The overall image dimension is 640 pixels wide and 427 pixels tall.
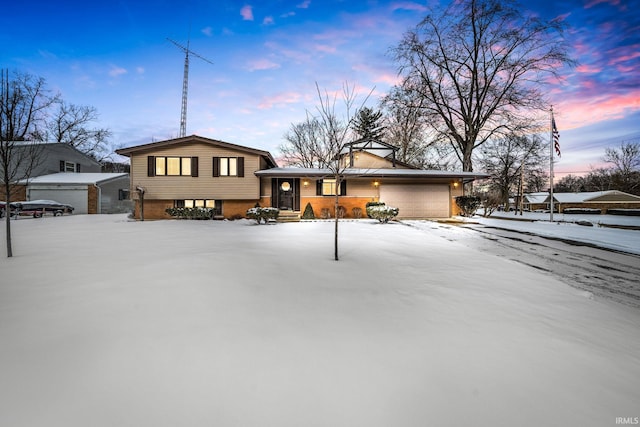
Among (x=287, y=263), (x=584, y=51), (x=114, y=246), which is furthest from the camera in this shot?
(x=584, y=51)

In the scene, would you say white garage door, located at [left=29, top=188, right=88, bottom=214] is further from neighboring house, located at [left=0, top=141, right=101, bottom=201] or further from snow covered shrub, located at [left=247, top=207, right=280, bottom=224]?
snow covered shrub, located at [left=247, top=207, right=280, bottom=224]

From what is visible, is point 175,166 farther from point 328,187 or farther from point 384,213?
point 384,213

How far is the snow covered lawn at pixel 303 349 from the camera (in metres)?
1.81

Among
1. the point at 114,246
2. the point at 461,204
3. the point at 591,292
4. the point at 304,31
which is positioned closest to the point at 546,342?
the point at 591,292

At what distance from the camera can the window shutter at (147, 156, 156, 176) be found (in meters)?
16.1

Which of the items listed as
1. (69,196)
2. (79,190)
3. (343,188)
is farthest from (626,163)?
(69,196)

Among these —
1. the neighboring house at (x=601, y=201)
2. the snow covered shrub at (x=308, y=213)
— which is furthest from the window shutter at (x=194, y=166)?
the neighboring house at (x=601, y=201)

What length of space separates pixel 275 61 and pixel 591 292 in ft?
62.5

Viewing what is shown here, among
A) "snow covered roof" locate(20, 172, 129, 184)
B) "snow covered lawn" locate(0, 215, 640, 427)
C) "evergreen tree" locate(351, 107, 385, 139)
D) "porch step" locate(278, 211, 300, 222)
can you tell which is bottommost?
"snow covered lawn" locate(0, 215, 640, 427)

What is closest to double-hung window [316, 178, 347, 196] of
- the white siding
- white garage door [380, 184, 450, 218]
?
white garage door [380, 184, 450, 218]

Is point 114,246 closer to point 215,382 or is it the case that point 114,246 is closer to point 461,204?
point 215,382

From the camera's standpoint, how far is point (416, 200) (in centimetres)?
1841

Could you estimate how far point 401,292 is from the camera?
4.12m

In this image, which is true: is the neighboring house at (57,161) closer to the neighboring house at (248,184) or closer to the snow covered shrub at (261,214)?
the neighboring house at (248,184)
